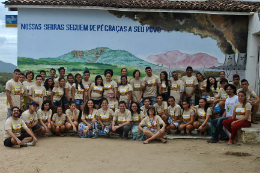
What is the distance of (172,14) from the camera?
37.2 ft

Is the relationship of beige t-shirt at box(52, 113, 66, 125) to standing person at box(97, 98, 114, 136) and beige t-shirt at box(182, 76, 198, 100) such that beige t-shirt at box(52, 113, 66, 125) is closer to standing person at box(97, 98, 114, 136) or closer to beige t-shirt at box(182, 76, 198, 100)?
standing person at box(97, 98, 114, 136)

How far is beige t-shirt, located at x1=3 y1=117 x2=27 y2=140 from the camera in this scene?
7533mm

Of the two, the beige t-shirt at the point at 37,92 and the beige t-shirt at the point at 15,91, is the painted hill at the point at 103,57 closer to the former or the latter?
the beige t-shirt at the point at 37,92

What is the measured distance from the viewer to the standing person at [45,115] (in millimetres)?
8562

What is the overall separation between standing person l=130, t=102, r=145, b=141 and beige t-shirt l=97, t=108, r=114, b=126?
0.61 m

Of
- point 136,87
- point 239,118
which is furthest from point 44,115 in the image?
point 239,118

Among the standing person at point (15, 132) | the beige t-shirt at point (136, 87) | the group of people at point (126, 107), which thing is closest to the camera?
the standing person at point (15, 132)

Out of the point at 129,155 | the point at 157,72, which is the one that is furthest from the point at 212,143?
the point at 157,72

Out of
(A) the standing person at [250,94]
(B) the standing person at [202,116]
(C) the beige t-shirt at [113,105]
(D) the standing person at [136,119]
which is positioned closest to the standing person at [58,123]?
(C) the beige t-shirt at [113,105]

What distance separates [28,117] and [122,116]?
2464 mm

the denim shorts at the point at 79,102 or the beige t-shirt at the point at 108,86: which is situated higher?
the beige t-shirt at the point at 108,86

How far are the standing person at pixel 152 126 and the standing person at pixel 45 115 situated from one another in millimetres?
2478

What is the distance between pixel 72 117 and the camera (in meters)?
8.98

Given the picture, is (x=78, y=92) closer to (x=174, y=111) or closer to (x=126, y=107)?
(x=126, y=107)
